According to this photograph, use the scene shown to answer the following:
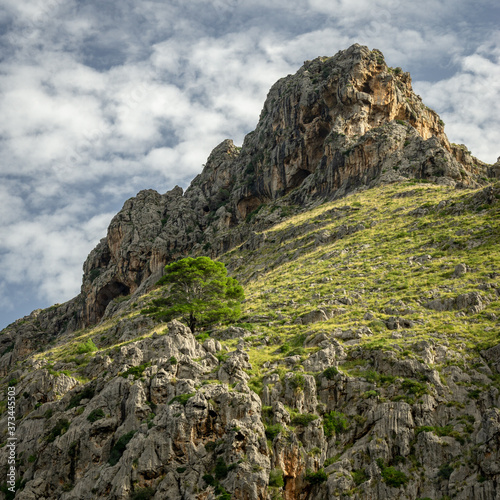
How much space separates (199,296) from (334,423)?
24.1 meters

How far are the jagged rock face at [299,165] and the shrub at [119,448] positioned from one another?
6351 centimetres

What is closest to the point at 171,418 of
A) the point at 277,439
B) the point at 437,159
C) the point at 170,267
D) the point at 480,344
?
the point at 277,439

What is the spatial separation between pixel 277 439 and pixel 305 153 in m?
82.4

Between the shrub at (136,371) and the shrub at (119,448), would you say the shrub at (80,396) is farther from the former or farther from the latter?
the shrub at (119,448)

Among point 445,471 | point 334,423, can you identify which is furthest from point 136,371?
point 445,471

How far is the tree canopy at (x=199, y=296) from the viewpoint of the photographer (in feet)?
160

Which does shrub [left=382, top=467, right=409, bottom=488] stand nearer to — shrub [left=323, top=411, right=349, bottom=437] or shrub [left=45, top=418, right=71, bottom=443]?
shrub [left=323, top=411, right=349, bottom=437]

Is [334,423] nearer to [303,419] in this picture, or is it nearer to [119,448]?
[303,419]

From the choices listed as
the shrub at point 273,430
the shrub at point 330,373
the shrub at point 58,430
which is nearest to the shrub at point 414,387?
the shrub at point 330,373

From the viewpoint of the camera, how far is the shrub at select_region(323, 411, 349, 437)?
30094 millimetres

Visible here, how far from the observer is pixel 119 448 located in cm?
3047

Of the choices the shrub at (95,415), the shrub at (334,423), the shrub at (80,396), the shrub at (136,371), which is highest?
the shrub at (136,371)

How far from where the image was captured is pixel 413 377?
3119 cm

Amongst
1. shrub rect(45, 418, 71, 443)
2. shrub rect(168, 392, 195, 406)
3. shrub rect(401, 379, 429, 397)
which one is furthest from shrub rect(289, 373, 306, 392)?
shrub rect(45, 418, 71, 443)
